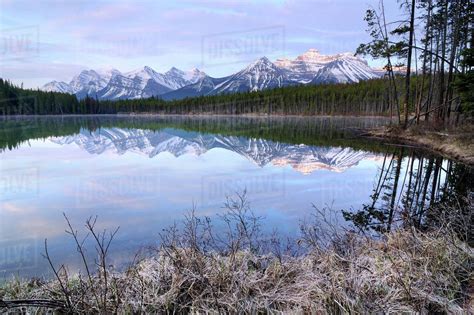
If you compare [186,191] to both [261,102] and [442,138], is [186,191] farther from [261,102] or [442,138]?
[261,102]

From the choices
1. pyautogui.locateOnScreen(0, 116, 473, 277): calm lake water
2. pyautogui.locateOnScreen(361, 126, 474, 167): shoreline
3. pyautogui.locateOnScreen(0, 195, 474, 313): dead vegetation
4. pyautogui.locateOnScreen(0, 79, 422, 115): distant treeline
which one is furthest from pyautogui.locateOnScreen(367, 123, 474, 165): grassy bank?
pyautogui.locateOnScreen(0, 79, 422, 115): distant treeline

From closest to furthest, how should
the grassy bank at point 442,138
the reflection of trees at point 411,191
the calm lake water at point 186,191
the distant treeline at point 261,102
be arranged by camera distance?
1. the calm lake water at point 186,191
2. the reflection of trees at point 411,191
3. the grassy bank at point 442,138
4. the distant treeline at point 261,102

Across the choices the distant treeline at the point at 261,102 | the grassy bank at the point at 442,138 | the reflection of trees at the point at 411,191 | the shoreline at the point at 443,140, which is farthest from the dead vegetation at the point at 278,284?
the distant treeline at the point at 261,102

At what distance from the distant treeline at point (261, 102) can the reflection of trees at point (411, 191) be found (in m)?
81.0

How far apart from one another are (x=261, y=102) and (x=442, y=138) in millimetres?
113735

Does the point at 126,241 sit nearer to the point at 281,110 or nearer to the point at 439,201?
the point at 439,201

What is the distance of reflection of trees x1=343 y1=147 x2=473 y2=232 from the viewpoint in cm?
720

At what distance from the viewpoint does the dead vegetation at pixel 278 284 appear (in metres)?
3.78

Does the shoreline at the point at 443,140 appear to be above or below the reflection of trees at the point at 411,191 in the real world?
above

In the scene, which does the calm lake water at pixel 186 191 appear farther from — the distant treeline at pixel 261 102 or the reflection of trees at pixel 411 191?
the distant treeline at pixel 261 102

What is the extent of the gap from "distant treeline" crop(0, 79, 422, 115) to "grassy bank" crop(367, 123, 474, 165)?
68.9m

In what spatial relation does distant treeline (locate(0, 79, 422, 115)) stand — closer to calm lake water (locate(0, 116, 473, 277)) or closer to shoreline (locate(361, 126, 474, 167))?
shoreline (locate(361, 126, 474, 167))

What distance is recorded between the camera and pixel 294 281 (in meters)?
4.45

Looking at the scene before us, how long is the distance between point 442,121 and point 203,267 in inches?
889
